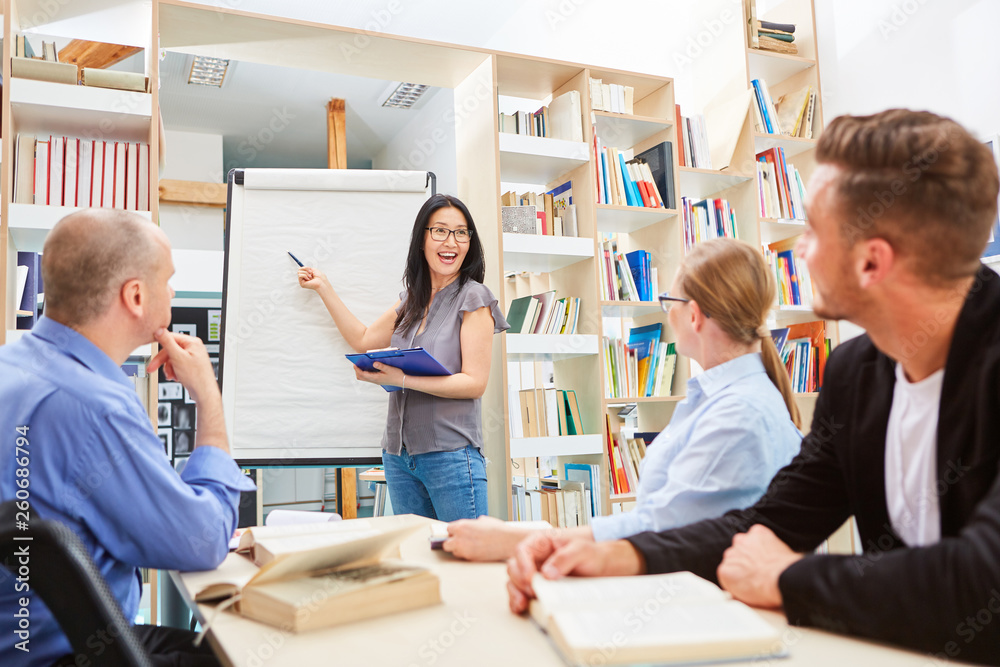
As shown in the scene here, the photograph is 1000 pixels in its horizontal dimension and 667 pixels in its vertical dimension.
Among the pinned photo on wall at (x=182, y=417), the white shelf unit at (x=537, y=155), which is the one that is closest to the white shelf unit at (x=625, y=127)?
the white shelf unit at (x=537, y=155)

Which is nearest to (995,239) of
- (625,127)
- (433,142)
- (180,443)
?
(625,127)

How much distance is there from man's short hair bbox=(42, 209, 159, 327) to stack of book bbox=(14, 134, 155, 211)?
164 centimetres

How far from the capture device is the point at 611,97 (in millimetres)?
3652

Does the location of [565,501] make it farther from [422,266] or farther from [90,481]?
[90,481]

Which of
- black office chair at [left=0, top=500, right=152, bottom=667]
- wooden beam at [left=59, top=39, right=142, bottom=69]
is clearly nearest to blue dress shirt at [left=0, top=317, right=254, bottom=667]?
black office chair at [left=0, top=500, right=152, bottom=667]

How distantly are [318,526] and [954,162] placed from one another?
1.21 meters

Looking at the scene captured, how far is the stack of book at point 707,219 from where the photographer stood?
12.6 ft

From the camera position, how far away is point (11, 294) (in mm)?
2621

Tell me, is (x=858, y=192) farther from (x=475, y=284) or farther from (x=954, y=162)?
(x=475, y=284)

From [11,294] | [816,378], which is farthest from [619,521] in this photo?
[816,378]

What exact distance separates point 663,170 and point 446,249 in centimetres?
155

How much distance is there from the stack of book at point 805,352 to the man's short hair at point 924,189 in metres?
3.06

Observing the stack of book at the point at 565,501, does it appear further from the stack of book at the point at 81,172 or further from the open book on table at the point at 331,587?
the open book on table at the point at 331,587

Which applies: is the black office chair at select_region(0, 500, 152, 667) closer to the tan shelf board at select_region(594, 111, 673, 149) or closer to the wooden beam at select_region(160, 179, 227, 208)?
the tan shelf board at select_region(594, 111, 673, 149)
